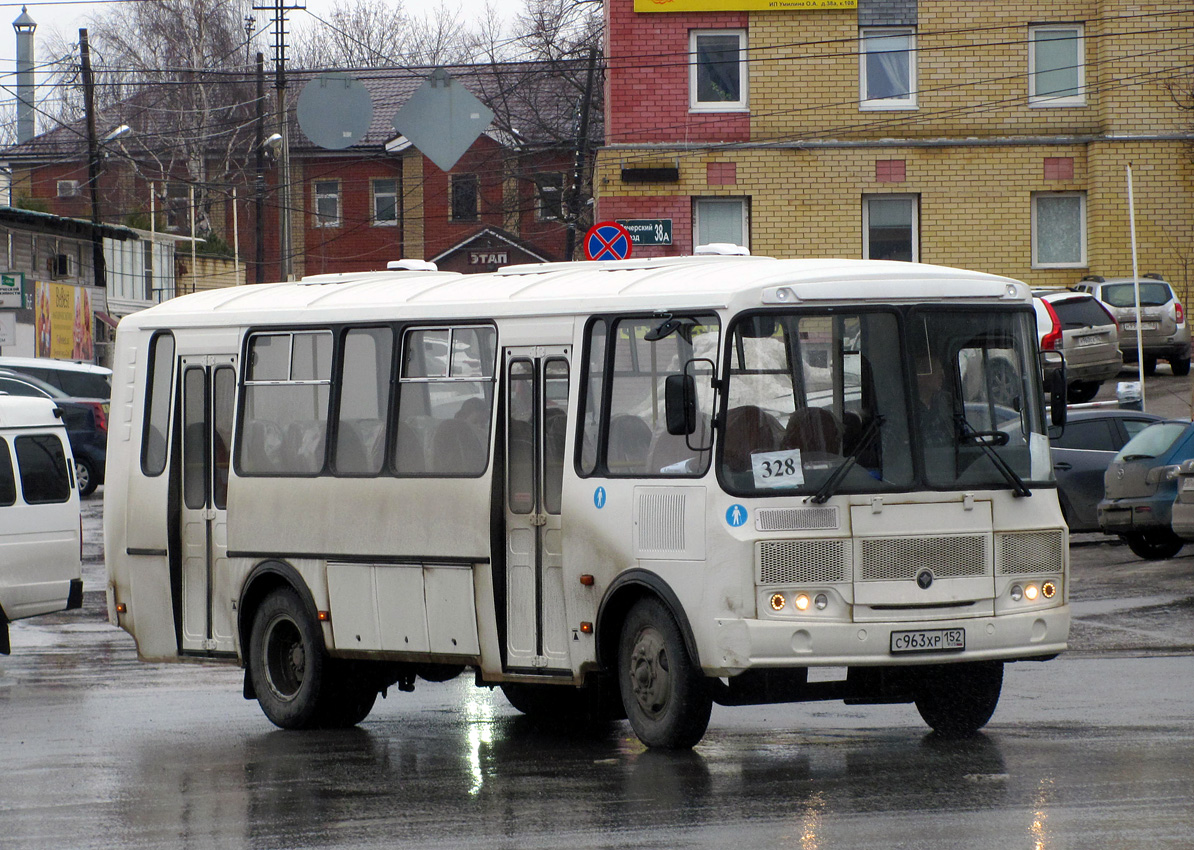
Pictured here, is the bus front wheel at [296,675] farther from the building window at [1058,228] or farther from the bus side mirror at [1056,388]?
the building window at [1058,228]

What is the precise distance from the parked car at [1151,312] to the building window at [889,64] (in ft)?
18.2

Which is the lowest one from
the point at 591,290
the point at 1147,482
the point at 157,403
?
the point at 1147,482

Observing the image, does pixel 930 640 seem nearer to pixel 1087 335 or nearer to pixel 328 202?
pixel 1087 335

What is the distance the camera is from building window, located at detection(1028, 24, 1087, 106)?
3788 centimetres

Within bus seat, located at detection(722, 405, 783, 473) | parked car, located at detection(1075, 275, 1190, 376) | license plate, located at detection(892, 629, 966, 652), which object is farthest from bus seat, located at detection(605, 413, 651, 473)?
parked car, located at detection(1075, 275, 1190, 376)

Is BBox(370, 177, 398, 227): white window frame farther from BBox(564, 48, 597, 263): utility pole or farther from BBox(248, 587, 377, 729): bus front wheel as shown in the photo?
BBox(248, 587, 377, 729): bus front wheel

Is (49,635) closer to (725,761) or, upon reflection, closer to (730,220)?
(725,761)

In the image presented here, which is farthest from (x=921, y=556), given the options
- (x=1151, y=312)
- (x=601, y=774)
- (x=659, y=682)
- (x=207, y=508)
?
(x=1151, y=312)

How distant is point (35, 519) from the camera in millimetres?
16156

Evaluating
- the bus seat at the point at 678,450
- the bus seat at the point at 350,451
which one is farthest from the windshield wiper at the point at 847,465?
the bus seat at the point at 350,451

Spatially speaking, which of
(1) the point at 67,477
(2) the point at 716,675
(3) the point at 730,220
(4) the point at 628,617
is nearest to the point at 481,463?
(4) the point at 628,617

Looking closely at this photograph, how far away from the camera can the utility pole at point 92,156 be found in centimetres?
5453

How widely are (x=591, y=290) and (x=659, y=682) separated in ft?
6.84

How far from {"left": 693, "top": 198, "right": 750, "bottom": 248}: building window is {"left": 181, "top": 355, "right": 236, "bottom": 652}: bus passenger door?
2606 cm
